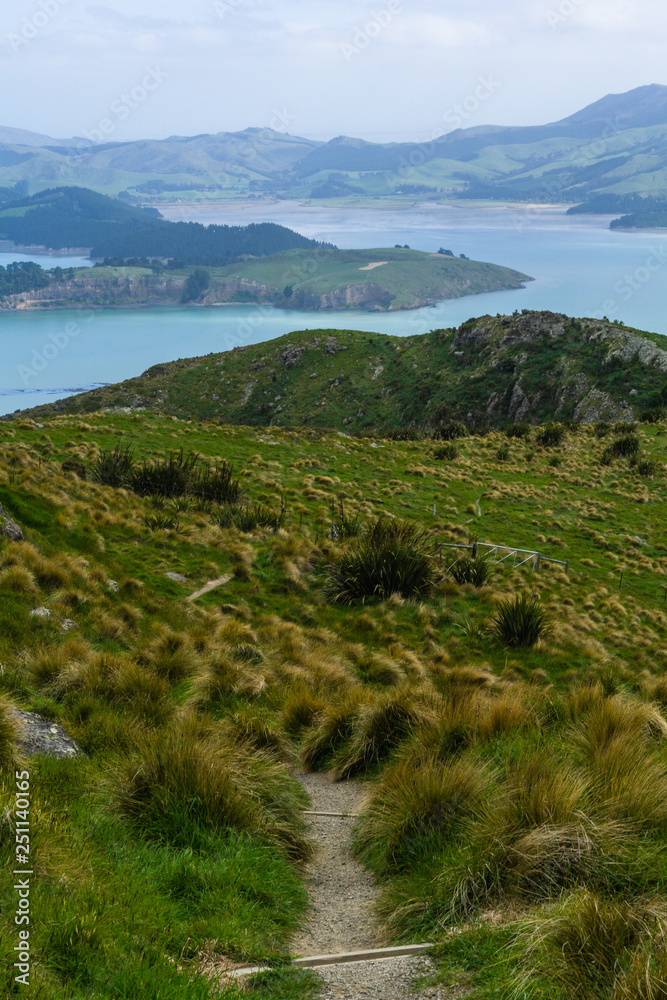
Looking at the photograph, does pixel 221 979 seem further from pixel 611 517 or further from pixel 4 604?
pixel 611 517

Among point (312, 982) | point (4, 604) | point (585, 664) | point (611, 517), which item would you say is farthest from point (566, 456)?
point (312, 982)

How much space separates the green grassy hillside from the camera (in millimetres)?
2754

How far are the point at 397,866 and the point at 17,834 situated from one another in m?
2.06

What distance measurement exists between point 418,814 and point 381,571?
7325mm

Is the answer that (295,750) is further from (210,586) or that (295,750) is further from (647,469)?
(647,469)

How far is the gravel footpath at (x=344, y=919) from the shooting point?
2.75m

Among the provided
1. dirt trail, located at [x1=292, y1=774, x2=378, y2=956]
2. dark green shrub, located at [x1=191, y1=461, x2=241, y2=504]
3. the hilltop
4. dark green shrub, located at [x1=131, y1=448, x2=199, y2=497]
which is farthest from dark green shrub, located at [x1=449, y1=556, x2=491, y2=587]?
the hilltop

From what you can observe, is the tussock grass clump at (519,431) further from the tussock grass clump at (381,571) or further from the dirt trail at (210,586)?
the dirt trail at (210,586)

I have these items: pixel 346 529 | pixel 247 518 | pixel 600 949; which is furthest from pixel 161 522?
pixel 600 949

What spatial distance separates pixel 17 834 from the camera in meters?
3.05

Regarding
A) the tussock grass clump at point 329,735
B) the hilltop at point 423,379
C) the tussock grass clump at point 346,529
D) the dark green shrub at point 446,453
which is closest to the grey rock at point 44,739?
the tussock grass clump at point 329,735

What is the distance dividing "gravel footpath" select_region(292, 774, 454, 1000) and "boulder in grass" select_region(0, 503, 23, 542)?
17.5ft

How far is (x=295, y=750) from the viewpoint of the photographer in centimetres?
551

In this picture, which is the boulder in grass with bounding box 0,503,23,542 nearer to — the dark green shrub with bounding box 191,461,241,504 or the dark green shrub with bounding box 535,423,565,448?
the dark green shrub with bounding box 191,461,241,504
